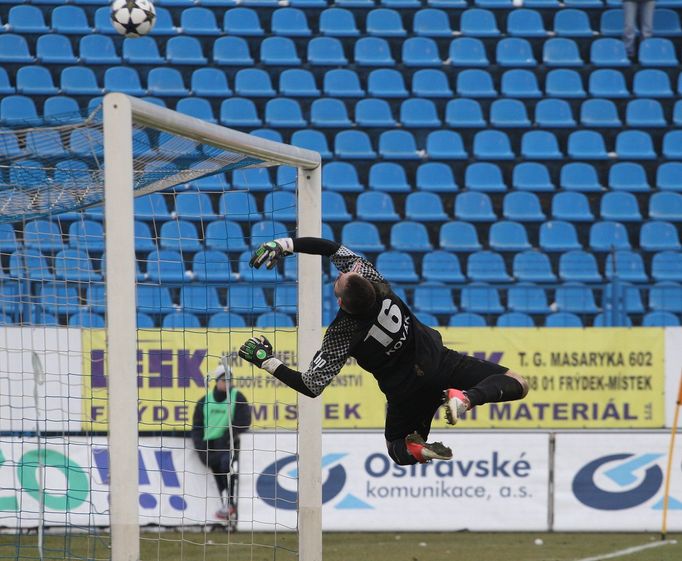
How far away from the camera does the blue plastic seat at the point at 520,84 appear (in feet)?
61.4

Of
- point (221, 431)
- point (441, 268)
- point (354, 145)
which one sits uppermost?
point (354, 145)

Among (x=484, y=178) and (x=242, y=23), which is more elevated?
(x=242, y=23)

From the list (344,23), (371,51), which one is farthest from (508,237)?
(344,23)

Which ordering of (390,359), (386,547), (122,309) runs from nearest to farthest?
(122,309) → (390,359) → (386,547)

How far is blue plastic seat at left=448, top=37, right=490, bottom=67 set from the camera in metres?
19.0

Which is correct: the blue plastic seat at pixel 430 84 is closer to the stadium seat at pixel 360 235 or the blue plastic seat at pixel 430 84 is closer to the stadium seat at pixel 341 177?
the stadium seat at pixel 341 177

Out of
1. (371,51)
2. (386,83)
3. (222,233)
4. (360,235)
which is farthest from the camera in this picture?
(371,51)

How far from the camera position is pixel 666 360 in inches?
542

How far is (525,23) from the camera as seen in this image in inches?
766

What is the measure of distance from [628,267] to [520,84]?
160 inches

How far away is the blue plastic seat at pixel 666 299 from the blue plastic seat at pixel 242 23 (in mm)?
8068

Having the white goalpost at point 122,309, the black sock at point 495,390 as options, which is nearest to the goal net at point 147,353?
the white goalpost at point 122,309

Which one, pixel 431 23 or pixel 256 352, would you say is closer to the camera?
pixel 256 352

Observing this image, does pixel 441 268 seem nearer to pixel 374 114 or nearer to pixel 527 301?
pixel 527 301
